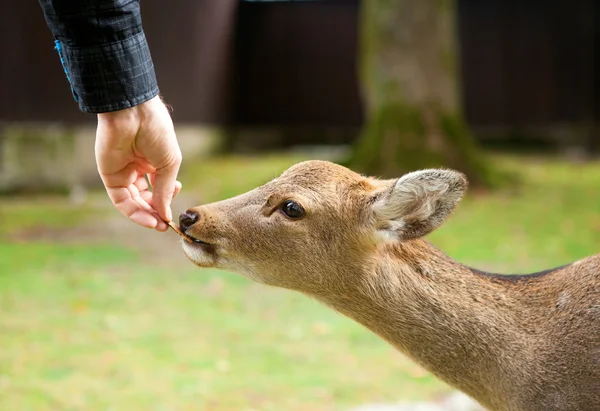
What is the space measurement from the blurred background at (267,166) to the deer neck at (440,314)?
1.90 metres

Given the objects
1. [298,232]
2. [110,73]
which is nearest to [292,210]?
[298,232]

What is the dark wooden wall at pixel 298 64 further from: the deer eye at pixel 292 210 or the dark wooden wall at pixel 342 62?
the deer eye at pixel 292 210

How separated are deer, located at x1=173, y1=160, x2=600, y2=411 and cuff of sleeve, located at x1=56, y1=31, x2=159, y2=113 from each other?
3.31ft

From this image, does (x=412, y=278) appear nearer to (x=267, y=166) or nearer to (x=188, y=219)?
(x=188, y=219)

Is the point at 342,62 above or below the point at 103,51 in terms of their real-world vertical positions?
below

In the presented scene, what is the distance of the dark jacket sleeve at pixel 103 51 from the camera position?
231cm

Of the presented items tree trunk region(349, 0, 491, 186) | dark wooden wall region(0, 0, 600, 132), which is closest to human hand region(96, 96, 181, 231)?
tree trunk region(349, 0, 491, 186)

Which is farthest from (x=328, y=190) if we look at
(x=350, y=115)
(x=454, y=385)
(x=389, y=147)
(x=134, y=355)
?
(x=350, y=115)

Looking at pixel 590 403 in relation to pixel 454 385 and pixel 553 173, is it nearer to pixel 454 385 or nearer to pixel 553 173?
pixel 454 385

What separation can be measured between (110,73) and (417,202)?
4.43ft

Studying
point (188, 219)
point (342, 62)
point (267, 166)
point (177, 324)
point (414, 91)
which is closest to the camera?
point (188, 219)

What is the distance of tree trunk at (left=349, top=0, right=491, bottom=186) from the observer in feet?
37.4

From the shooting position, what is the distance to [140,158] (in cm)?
284

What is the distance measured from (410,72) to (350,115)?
7.85m
